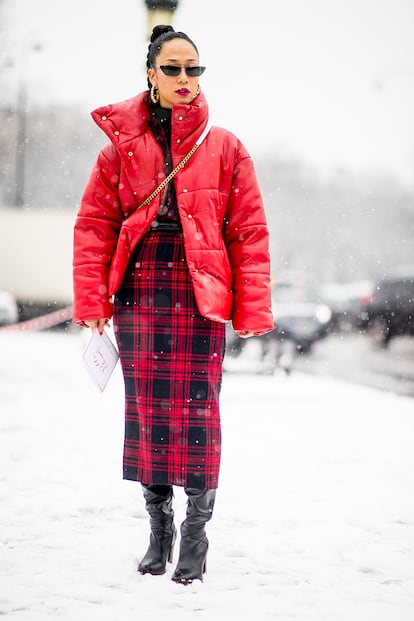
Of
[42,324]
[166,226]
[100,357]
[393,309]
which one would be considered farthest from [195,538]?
[393,309]

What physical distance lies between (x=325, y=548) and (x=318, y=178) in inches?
2515

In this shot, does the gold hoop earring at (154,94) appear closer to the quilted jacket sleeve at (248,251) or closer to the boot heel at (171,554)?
the quilted jacket sleeve at (248,251)

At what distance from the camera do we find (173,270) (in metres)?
3.08

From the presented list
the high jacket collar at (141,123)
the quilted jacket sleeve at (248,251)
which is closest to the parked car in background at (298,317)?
the quilted jacket sleeve at (248,251)

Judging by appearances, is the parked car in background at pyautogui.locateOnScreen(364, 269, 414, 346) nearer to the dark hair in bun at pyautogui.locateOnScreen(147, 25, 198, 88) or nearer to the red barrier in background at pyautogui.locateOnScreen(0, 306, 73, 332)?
the red barrier in background at pyautogui.locateOnScreen(0, 306, 73, 332)

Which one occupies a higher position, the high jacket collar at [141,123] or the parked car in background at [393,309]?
the high jacket collar at [141,123]

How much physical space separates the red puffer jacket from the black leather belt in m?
0.06

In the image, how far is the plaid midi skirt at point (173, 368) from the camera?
3.09 metres

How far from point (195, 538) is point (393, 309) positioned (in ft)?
57.8

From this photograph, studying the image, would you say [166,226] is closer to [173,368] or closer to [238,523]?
[173,368]

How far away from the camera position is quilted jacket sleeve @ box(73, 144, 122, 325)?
3141mm

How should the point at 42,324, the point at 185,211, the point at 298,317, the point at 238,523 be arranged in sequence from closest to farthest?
the point at 185,211
the point at 238,523
the point at 298,317
the point at 42,324

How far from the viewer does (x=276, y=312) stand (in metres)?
14.3

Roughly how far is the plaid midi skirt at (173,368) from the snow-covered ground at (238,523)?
443 millimetres
